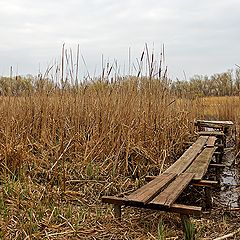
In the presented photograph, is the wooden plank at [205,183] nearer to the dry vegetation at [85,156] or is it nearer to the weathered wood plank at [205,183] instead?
the weathered wood plank at [205,183]

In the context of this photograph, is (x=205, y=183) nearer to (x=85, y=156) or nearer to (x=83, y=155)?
(x=85, y=156)

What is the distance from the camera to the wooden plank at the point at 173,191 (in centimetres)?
255

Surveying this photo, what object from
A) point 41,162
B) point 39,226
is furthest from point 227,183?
point 39,226

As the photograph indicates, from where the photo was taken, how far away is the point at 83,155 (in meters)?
4.23

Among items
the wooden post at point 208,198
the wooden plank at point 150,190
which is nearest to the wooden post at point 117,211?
the wooden plank at point 150,190

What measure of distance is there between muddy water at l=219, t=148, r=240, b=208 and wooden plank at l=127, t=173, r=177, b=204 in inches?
36.1

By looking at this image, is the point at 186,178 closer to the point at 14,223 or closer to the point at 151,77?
the point at 14,223

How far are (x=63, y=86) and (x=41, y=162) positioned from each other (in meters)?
1.19

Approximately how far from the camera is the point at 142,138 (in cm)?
452

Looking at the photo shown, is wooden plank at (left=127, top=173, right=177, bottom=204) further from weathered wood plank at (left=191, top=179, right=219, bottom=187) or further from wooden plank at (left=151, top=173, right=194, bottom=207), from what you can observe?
weathered wood plank at (left=191, top=179, right=219, bottom=187)

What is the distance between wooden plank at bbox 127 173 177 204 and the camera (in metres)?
2.58

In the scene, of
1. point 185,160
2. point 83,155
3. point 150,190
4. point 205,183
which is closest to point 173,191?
point 150,190

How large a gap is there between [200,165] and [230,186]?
3.16 ft

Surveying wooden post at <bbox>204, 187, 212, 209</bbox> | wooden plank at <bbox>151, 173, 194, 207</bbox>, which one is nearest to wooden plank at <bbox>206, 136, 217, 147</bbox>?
wooden post at <bbox>204, 187, 212, 209</bbox>
